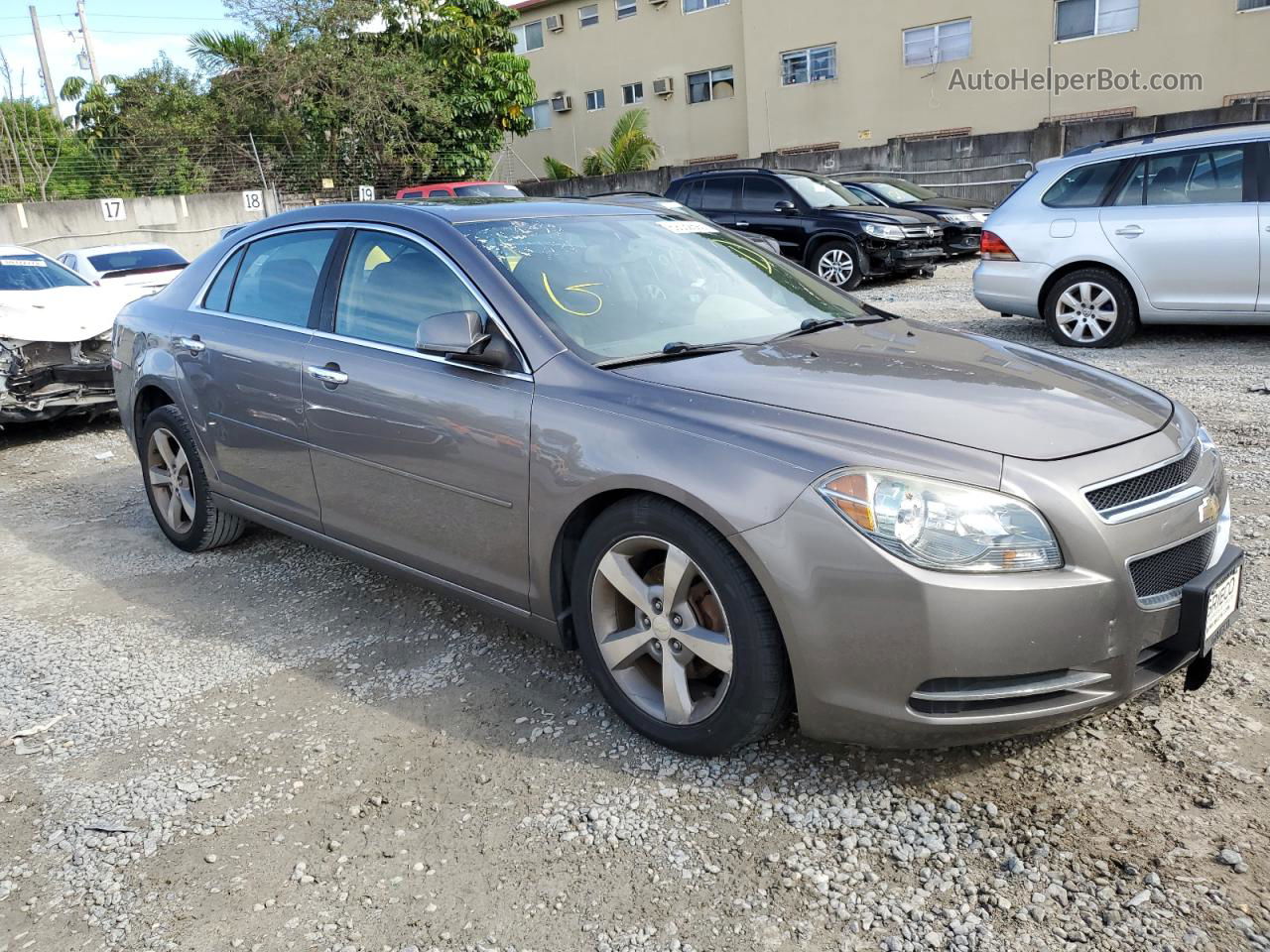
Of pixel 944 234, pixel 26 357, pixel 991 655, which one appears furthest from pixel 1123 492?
pixel 944 234

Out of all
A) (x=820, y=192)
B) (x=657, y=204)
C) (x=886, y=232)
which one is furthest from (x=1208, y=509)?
(x=820, y=192)

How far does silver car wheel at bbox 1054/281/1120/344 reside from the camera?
27.6ft

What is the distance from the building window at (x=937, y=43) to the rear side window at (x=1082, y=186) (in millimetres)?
18453

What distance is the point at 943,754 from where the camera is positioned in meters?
2.98

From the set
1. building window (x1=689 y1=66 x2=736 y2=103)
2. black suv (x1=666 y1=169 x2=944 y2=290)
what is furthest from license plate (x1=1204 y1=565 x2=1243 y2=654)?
building window (x1=689 y1=66 x2=736 y2=103)

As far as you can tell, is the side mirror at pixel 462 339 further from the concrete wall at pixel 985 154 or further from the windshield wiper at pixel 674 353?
the concrete wall at pixel 985 154

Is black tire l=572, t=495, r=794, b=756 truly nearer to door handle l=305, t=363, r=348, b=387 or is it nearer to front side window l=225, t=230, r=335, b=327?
door handle l=305, t=363, r=348, b=387

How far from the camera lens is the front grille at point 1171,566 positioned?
2572 millimetres

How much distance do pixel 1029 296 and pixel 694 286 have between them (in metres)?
5.89

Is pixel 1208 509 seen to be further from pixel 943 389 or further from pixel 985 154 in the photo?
pixel 985 154

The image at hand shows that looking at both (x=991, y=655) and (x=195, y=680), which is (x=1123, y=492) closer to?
(x=991, y=655)

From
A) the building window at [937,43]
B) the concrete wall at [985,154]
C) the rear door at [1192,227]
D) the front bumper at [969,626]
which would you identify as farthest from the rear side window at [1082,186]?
the building window at [937,43]

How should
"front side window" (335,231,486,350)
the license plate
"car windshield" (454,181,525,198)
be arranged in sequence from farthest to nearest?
"car windshield" (454,181,525,198) < "front side window" (335,231,486,350) < the license plate

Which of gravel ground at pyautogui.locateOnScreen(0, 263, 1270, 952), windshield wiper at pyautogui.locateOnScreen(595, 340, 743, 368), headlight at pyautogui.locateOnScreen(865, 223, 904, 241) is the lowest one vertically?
gravel ground at pyautogui.locateOnScreen(0, 263, 1270, 952)
